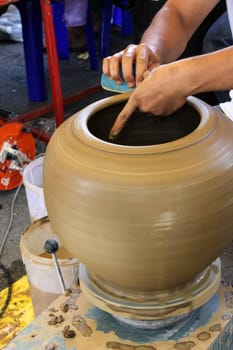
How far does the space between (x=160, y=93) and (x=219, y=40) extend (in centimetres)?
128

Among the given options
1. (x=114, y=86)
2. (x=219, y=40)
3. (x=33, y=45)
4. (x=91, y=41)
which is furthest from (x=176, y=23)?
(x=91, y=41)

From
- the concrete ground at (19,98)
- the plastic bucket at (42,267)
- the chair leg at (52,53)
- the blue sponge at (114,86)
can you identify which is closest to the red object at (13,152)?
the concrete ground at (19,98)

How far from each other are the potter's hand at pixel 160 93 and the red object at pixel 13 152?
118cm

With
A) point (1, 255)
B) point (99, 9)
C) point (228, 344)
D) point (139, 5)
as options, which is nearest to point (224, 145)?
point (228, 344)

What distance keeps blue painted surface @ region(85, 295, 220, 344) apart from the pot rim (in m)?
0.32

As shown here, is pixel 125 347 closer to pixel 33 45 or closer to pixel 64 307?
pixel 64 307

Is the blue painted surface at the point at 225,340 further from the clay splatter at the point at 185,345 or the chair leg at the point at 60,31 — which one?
the chair leg at the point at 60,31

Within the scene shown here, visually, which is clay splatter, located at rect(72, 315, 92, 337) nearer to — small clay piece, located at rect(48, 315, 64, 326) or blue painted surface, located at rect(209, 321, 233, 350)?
small clay piece, located at rect(48, 315, 64, 326)

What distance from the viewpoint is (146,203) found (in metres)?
0.78

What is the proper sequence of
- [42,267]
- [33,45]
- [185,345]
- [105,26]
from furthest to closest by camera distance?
[105,26] < [33,45] < [42,267] < [185,345]

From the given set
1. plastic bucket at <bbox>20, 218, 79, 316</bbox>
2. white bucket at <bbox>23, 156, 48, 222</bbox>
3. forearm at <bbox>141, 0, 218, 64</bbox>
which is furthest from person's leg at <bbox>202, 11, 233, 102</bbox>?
plastic bucket at <bbox>20, 218, 79, 316</bbox>

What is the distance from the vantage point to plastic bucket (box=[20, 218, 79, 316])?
52.5 inches

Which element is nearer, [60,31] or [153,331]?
[153,331]

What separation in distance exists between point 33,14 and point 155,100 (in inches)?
77.6
